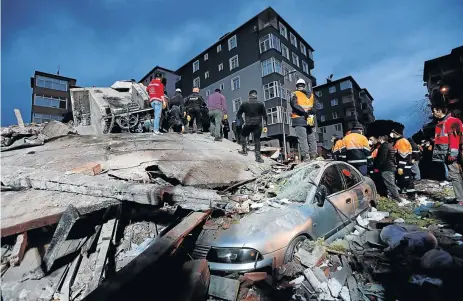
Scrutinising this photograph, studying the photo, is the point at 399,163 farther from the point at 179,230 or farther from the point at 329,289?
the point at 179,230

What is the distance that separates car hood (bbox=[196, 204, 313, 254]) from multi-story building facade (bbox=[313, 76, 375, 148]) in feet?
144

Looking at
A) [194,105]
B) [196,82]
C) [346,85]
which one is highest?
[346,85]

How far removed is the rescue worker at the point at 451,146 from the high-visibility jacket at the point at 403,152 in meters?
1.44

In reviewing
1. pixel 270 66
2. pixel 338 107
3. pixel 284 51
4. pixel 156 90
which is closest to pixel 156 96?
pixel 156 90

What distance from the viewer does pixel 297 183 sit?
4.12 meters

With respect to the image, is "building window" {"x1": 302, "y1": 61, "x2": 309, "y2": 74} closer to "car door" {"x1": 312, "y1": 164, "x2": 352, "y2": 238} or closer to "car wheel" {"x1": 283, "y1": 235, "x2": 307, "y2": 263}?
"car door" {"x1": 312, "y1": 164, "x2": 352, "y2": 238}

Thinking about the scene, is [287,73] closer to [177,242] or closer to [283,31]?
[283,31]

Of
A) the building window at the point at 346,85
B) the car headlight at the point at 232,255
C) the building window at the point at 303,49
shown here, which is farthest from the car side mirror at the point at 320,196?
the building window at the point at 346,85

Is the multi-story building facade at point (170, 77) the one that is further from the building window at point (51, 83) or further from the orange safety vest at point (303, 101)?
the orange safety vest at point (303, 101)

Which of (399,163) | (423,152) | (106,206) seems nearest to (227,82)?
(423,152)

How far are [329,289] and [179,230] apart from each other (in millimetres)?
1912

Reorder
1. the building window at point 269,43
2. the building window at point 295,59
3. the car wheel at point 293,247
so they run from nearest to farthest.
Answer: the car wheel at point 293,247, the building window at point 269,43, the building window at point 295,59

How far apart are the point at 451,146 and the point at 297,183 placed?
11.1 feet

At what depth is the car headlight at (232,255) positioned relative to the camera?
2750mm
